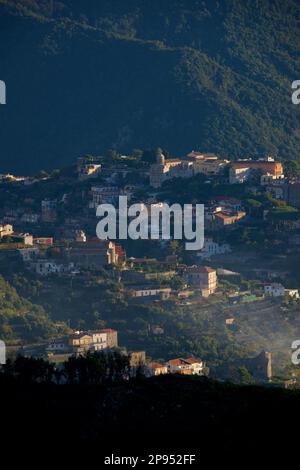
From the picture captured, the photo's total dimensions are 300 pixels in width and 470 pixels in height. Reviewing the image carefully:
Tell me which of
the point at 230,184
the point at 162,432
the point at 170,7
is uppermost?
the point at 170,7

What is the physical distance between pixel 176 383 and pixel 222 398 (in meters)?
1.81

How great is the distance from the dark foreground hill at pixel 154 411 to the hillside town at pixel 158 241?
Answer: 34.7 feet

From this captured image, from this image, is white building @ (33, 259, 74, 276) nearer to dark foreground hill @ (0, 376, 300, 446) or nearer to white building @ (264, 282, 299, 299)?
A: white building @ (264, 282, 299, 299)

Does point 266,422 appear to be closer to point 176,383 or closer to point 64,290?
point 176,383

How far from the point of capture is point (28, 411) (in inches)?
2135

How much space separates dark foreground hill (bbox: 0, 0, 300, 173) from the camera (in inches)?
4107

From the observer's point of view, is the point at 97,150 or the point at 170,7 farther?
the point at 170,7

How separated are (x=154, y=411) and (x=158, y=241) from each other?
97.7 feet

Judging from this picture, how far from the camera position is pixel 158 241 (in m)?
83.3

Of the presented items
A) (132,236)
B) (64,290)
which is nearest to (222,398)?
(64,290)

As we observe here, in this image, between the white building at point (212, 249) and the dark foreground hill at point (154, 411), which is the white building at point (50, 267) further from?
the dark foreground hill at point (154, 411)

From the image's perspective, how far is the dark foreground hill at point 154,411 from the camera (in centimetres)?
5209

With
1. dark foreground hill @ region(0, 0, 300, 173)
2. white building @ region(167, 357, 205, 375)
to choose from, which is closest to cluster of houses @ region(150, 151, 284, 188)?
dark foreground hill @ region(0, 0, 300, 173)

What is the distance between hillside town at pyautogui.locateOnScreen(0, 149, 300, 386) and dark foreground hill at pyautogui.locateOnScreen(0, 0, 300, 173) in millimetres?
9734
